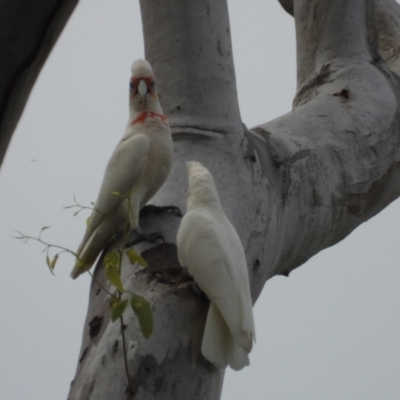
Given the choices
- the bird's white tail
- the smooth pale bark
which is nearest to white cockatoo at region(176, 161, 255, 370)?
the bird's white tail

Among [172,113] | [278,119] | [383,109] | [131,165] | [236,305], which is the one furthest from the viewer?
[383,109]

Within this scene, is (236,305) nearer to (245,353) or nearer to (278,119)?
(245,353)

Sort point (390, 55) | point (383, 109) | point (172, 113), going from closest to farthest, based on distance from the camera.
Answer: point (172, 113) → point (383, 109) → point (390, 55)

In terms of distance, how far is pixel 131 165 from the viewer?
1.85m

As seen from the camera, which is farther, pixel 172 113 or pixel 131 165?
pixel 172 113

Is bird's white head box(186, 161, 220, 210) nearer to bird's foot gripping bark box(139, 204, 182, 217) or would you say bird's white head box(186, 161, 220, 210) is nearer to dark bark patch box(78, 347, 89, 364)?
bird's foot gripping bark box(139, 204, 182, 217)

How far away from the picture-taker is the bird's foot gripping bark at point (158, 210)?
5.93ft

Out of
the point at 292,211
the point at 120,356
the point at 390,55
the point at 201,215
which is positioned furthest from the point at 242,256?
the point at 390,55

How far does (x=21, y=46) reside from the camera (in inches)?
21.8

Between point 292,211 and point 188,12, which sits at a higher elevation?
point 188,12

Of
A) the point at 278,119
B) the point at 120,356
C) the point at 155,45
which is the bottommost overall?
the point at 120,356

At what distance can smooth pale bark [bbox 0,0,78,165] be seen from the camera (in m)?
0.55

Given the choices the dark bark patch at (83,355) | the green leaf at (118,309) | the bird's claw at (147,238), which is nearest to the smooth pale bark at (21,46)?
the green leaf at (118,309)

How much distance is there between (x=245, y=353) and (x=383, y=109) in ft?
4.89
